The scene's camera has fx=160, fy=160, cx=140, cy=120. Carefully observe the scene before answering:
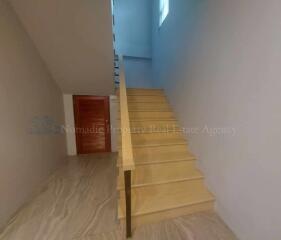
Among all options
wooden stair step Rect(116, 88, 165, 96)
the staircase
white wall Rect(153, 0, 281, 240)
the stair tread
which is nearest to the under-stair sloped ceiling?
wooden stair step Rect(116, 88, 165, 96)

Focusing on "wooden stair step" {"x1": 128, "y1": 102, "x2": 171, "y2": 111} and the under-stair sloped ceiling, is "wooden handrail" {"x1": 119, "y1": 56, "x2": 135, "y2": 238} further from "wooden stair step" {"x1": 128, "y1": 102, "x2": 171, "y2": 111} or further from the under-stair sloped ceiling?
the under-stair sloped ceiling

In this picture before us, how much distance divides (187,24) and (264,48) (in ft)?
5.49

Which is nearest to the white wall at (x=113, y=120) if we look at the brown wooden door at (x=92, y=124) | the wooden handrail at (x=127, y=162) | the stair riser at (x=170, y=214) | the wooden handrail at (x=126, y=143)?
the brown wooden door at (x=92, y=124)

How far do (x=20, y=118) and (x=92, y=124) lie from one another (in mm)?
2061

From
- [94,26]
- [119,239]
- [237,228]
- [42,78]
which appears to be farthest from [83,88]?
[237,228]

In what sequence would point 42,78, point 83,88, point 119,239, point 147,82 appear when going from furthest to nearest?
1. point 147,82
2. point 83,88
3. point 42,78
4. point 119,239

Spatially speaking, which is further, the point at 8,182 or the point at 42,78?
the point at 42,78

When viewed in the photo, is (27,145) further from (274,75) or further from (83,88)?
(274,75)

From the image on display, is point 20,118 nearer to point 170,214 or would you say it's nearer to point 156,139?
point 156,139

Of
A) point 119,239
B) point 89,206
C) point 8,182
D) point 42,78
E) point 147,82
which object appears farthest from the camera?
point 147,82

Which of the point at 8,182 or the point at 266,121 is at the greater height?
the point at 266,121

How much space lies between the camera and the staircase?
172 cm

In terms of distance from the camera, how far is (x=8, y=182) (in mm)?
1770

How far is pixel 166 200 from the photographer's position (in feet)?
5.86
